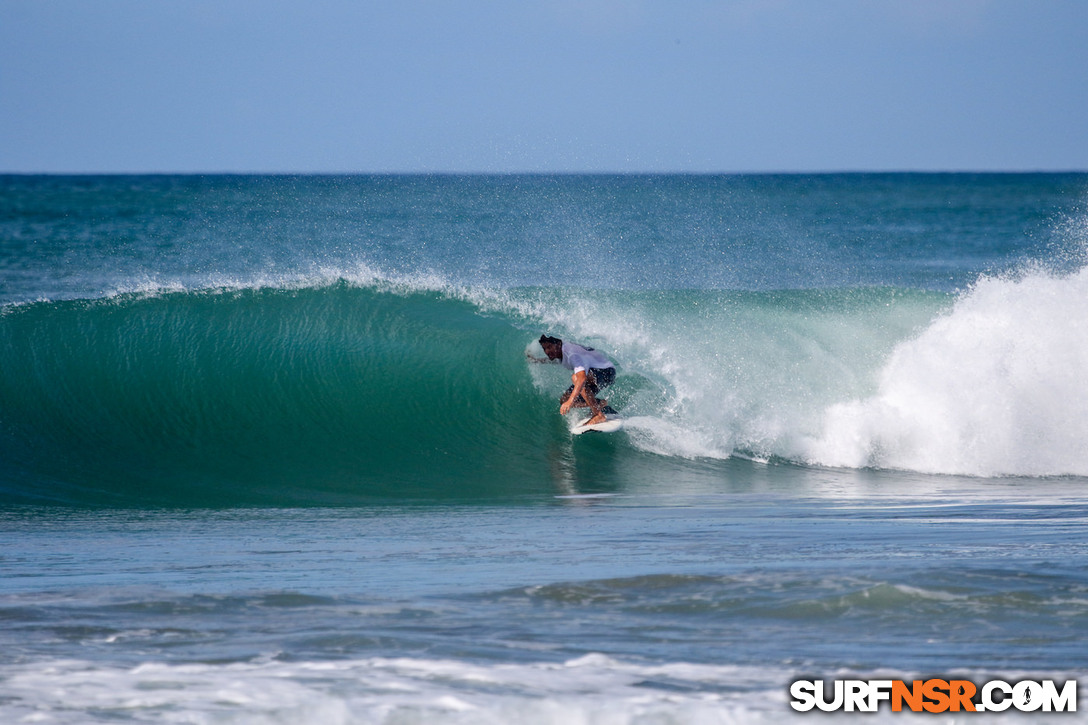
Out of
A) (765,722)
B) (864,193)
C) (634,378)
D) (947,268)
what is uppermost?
(864,193)

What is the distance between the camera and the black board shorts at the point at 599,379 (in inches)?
377

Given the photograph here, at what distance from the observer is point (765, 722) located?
3359mm

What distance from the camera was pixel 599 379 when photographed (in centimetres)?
968

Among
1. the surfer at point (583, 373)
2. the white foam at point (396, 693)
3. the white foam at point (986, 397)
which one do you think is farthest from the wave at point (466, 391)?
the white foam at point (396, 693)

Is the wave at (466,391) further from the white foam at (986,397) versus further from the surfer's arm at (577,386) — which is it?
the surfer's arm at (577,386)

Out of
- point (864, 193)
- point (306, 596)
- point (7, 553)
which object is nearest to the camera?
point (306, 596)

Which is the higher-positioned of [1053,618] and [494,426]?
[494,426]

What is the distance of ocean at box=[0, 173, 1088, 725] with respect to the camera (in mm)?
3768

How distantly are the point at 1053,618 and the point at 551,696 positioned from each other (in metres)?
2.07

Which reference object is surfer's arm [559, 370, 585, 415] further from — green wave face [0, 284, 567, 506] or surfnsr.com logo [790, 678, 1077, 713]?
surfnsr.com logo [790, 678, 1077, 713]

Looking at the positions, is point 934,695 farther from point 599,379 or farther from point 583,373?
point 599,379

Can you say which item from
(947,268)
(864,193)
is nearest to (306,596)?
(947,268)

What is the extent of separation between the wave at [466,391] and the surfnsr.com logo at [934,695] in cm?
488

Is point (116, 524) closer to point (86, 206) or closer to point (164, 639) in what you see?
point (164, 639)
